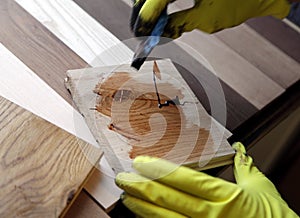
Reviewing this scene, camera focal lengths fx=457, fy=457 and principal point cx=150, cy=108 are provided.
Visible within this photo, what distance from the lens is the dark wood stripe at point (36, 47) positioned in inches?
32.0

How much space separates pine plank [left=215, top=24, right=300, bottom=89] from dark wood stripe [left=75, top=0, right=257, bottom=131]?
0.13m

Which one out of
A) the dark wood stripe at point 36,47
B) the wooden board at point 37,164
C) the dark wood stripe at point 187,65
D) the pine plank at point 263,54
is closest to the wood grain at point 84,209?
the wooden board at point 37,164

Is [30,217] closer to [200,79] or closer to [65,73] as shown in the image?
[65,73]

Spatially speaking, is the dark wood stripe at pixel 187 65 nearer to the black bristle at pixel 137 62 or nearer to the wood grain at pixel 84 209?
the black bristle at pixel 137 62

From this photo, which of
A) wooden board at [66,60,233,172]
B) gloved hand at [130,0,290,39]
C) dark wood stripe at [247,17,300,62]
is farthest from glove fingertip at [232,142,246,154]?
dark wood stripe at [247,17,300,62]

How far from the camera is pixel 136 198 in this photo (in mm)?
692

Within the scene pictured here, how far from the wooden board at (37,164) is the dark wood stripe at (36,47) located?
0.10 metres

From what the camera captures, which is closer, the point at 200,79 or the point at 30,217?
the point at 30,217

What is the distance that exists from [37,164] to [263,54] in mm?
653

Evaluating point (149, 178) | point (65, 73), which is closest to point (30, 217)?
point (149, 178)

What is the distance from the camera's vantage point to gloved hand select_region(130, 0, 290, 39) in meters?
0.71

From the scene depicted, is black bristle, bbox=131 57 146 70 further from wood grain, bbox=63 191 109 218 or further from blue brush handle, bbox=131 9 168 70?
wood grain, bbox=63 191 109 218

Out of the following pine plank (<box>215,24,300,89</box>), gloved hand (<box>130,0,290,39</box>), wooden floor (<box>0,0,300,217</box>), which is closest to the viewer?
gloved hand (<box>130,0,290,39</box>)

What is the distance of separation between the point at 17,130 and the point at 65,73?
0.18 meters
